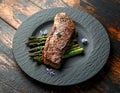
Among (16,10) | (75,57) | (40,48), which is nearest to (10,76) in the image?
(40,48)

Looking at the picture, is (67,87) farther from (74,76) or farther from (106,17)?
(106,17)

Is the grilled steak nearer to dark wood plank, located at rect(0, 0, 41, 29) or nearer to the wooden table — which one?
the wooden table

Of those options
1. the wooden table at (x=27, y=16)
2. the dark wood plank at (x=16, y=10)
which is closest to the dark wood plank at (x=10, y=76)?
the wooden table at (x=27, y=16)

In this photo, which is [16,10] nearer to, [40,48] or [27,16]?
[27,16]

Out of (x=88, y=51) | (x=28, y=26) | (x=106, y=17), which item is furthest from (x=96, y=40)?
(x=28, y=26)

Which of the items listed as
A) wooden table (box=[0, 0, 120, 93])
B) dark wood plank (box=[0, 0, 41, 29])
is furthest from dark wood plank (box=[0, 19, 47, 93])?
dark wood plank (box=[0, 0, 41, 29])

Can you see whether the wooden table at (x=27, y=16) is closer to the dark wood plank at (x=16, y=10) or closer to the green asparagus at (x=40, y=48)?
the dark wood plank at (x=16, y=10)
